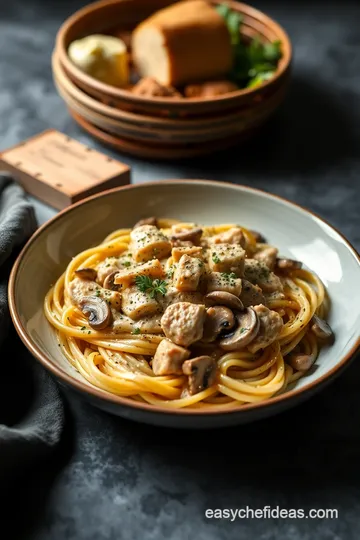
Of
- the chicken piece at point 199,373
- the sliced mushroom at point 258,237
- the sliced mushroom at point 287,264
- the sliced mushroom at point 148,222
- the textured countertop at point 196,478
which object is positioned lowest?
the textured countertop at point 196,478

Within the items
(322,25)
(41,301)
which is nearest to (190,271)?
(41,301)

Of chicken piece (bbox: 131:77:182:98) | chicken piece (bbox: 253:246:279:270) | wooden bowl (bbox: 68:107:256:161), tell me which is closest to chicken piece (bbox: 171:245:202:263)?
chicken piece (bbox: 253:246:279:270)

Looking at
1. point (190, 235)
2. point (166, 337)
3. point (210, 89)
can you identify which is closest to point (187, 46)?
point (210, 89)

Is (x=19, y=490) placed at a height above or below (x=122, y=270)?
below

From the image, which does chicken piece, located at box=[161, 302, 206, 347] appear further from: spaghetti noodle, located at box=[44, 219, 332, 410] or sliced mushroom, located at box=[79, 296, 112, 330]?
sliced mushroom, located at box=[79, 296, 112, 330]

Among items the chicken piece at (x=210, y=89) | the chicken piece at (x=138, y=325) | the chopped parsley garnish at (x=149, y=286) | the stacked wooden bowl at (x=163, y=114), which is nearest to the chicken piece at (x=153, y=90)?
the chicken piece at (x=210, y=89)

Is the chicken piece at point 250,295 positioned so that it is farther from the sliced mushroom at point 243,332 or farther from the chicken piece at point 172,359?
the chicken piece at point 172,359

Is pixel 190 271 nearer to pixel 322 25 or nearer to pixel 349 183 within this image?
pixel 349 183
